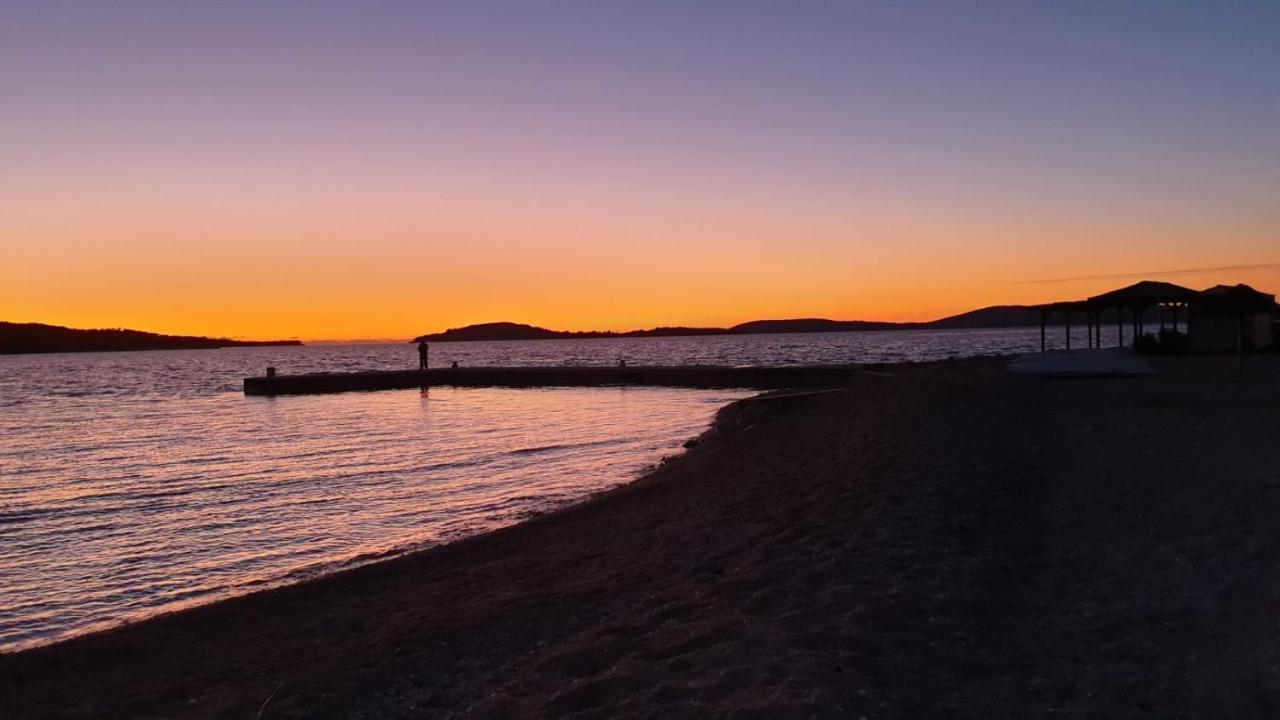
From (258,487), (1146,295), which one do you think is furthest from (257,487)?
(1146,295)

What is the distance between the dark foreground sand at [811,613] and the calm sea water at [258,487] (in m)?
1.44

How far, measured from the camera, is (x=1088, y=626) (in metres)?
5.05

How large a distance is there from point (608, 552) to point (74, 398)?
152 feet

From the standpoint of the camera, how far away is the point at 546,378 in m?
45.0

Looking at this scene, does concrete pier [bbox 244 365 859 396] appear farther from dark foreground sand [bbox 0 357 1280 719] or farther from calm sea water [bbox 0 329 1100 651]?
dark foreground sand [bbox 0 357 1280 719]

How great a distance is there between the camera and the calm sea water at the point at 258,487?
9.30 metres

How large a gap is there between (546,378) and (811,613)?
132 ft

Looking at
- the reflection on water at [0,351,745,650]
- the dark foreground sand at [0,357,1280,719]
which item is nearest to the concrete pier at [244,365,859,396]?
the reflection on water at [0,351,745,650]

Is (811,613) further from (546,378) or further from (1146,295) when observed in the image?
(546,378)

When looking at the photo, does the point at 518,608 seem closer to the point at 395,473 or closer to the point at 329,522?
the point at 329,522

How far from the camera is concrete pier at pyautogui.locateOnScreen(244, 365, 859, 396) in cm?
3902

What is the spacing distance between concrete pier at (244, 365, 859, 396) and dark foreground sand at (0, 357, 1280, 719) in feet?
90.0

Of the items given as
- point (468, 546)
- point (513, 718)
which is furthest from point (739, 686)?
point (468, 546)

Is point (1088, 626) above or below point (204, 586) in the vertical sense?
above
